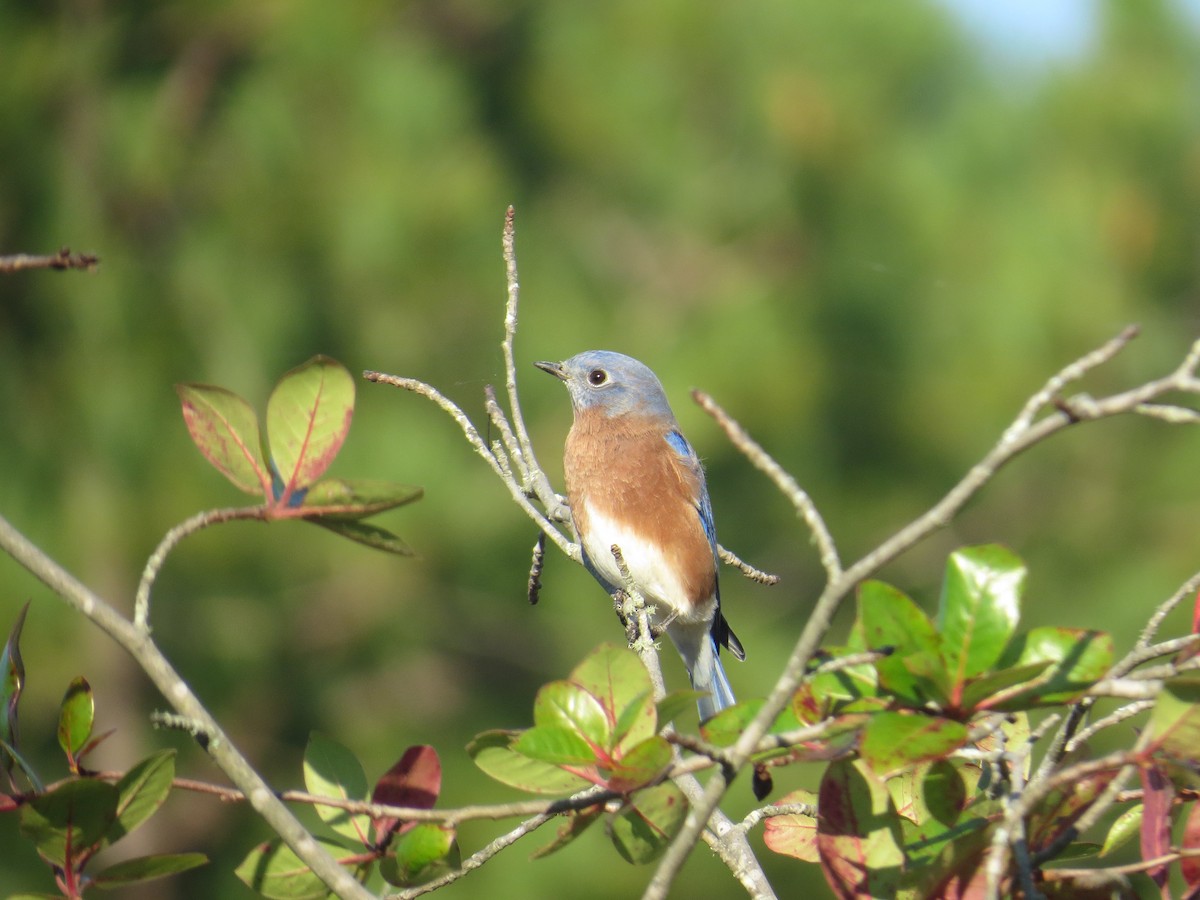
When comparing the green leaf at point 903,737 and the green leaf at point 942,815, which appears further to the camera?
the green leaf at point 942,815

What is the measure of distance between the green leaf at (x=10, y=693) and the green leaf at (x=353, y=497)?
0.36 m

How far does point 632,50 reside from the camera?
8.36 metres

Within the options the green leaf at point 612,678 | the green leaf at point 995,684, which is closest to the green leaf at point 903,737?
the green leaf at point 995,684

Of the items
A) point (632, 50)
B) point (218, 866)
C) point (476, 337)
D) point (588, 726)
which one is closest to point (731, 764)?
point (588, 726)

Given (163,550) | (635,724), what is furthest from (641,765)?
(163,550)

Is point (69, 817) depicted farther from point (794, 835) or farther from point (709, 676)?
point (709, 676)

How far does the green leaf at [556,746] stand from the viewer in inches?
52.6

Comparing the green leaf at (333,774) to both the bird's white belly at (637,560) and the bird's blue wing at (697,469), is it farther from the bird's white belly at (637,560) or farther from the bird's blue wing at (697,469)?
the bird's blue wing at (697,469)

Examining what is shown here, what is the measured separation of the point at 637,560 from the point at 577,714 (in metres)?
2.23

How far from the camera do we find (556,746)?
1340mm

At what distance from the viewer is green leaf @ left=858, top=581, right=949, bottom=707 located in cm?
118

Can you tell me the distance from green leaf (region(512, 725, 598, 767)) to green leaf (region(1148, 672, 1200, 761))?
1.79 feet

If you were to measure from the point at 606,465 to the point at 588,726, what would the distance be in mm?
2286

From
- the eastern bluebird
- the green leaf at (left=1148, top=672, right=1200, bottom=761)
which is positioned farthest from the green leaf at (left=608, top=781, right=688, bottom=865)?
the eastern bluebird
